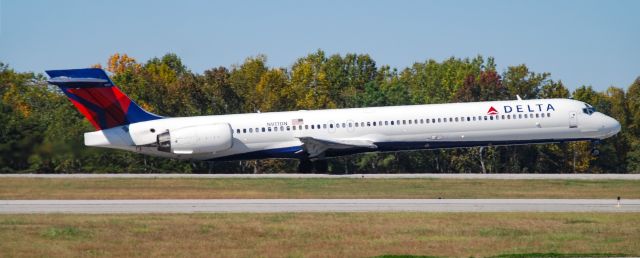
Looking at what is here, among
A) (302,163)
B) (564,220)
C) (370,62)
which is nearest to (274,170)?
(302,163)

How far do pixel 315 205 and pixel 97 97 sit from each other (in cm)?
1801

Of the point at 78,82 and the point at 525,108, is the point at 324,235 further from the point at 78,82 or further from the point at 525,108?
the point at 525,108

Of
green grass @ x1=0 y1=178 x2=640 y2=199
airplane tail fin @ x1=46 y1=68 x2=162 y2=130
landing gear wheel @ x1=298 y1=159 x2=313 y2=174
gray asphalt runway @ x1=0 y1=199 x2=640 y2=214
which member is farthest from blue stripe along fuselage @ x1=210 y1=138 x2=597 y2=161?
gray asphalt runway @ x1=0 y1=199 x2=640 y2=214

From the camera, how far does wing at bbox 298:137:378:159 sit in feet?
159

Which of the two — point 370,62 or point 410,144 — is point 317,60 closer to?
point 370,62

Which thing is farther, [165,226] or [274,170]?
[274,170]

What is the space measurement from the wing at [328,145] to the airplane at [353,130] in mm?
47

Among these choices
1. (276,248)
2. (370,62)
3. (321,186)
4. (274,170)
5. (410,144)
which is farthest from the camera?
(370,62)

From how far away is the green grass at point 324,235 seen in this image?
2252cm

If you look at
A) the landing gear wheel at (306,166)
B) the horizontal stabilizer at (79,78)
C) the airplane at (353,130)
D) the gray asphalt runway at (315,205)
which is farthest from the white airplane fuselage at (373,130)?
the gray asphalt runway at (315,205)

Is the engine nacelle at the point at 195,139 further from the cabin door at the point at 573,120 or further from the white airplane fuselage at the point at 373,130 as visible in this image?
the cabin door at the point at 573,120

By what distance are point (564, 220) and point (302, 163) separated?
24.3 meters

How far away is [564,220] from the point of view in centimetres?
2798

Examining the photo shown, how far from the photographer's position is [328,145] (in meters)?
48.8
